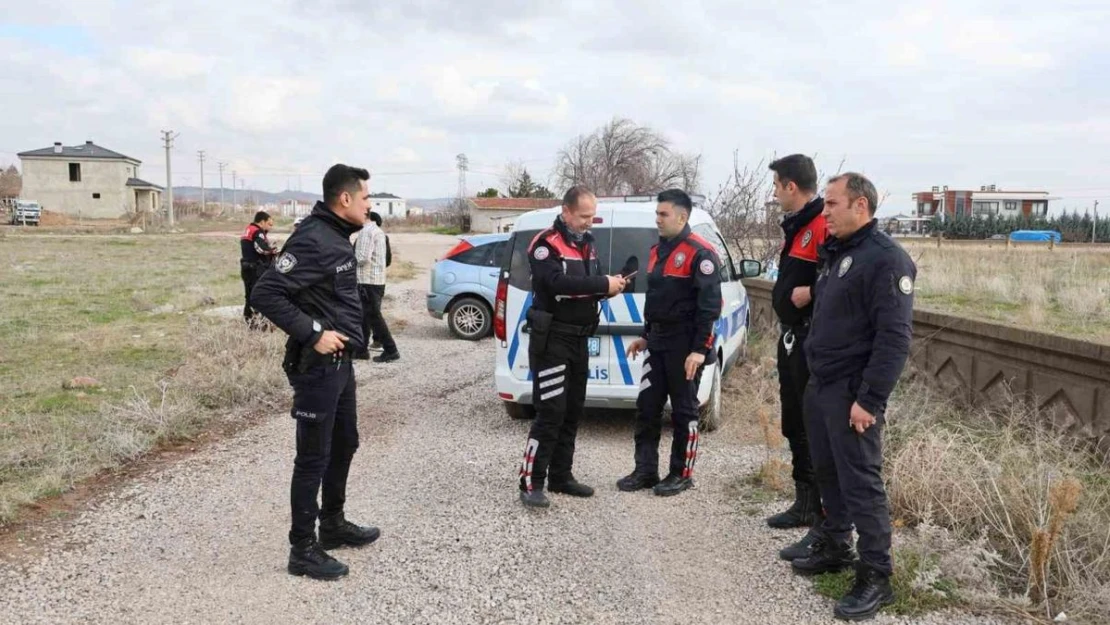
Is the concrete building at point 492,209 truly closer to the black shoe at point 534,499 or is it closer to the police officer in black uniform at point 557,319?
the police officer in black uniform at point 557,319

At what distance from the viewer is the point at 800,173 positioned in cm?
437

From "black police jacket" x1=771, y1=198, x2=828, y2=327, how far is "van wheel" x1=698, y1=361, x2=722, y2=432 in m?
2.20

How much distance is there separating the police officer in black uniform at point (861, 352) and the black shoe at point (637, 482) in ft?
5.45

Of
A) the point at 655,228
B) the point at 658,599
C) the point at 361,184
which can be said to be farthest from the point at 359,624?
the point at 655,228

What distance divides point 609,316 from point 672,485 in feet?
4.84

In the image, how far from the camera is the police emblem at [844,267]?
3564 millimetres

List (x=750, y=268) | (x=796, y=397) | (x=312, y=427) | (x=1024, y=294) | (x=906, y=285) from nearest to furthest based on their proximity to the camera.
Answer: (x=906, y=285), (x=312, y=427), (x=796, y=397), (x=750, y=268), (x=1024, y=294)

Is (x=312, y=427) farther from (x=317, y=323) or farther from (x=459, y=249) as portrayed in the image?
(x=459, y=249)

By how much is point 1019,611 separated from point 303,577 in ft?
10.7

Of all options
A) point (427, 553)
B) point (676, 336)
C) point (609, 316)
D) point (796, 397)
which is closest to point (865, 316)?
point (796, 397)

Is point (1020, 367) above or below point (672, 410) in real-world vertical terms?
above

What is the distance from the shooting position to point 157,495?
5.14m

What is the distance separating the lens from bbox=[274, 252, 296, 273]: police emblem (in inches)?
Result: 149

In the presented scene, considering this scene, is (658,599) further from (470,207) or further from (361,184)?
(470,207)
